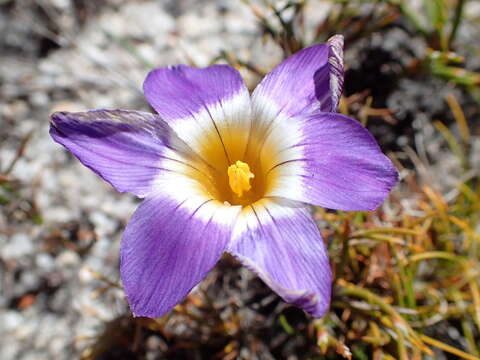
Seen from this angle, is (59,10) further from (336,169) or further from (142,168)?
(336,169)


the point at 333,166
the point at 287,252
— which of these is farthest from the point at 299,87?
the point at 287,252

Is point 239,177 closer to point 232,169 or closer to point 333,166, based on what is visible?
point 232,169

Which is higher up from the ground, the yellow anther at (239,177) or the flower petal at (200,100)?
the flower petal at (200,100)

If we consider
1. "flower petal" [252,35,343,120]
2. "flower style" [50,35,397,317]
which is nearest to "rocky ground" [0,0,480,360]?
"flower style" [50,35,397,317]

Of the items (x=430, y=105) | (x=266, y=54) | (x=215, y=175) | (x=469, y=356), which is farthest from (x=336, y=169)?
(x=266, y=54)

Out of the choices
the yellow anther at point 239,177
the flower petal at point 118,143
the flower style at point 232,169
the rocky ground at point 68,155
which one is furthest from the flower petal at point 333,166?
the rocky ground at point 68,155

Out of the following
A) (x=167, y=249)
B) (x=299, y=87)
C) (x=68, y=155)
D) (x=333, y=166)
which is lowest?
(x=68, y=155)

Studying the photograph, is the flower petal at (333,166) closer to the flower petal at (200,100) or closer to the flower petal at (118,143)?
the flower petal at (200,100)
